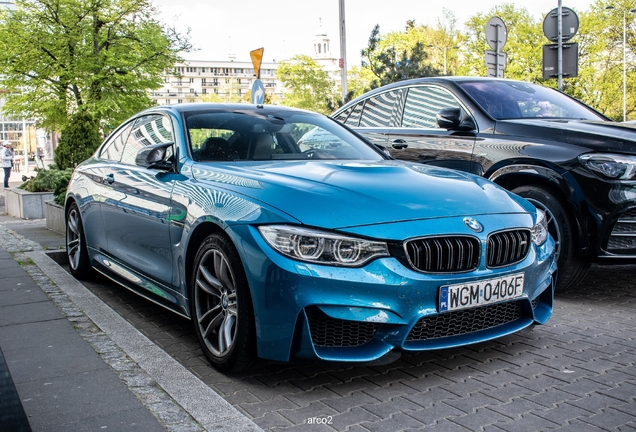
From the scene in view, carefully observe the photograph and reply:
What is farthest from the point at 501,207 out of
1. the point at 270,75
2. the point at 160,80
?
the point at 270,75

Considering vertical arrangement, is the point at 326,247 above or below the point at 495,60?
below

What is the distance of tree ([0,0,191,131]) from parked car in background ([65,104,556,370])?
25.7 metres

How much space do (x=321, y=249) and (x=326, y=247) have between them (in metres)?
0.03

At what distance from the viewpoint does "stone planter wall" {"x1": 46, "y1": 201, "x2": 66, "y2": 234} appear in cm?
1012

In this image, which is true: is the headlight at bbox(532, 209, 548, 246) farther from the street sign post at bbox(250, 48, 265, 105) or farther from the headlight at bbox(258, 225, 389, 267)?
the street sign post at bbox(250, 48, 265, 105)

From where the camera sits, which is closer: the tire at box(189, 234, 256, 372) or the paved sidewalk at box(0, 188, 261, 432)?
the paved sidewalk at box(0, 188, 261, 432)

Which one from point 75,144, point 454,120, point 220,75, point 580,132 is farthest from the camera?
point 220,75

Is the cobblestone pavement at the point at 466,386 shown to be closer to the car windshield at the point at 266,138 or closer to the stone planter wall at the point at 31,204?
the car windshield at the point at 266,138

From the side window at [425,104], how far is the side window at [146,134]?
2.58 metres

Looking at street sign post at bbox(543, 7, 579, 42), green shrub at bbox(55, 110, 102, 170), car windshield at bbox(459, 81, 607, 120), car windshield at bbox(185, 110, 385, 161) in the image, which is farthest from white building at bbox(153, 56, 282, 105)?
car windshield at bbox(185, 110, 385, 161)

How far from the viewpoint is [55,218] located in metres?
10.5

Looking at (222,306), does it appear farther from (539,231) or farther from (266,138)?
(539,231)

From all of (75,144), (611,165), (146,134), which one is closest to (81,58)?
(75,144)

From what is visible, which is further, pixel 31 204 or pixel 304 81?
pixel 304 81
